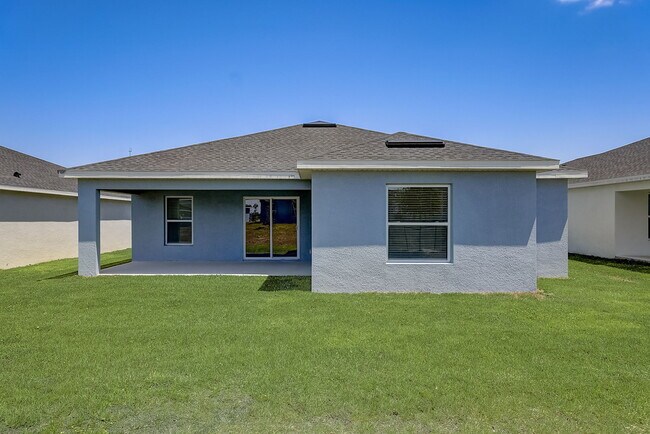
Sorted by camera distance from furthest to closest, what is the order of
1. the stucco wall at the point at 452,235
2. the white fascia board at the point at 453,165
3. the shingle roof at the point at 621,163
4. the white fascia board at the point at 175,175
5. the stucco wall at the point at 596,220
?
the stucco wall at the point at 596,220
the shingle roof at the point at 621,163
the white fascia board at the point at 175,175
the stucco wall at the point at 452,235
the white fascia board at the point at 453,165

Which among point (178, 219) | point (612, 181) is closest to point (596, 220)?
point (612, 181)

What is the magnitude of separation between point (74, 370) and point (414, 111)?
15.1 m

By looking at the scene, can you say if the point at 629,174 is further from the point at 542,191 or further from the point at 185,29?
the point at 185,29

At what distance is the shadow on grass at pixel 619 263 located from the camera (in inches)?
484

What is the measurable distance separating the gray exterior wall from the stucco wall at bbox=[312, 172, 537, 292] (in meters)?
2.38

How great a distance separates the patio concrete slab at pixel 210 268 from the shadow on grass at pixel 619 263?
1061 cm

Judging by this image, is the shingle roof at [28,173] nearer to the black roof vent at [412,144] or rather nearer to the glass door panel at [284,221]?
the glass door panel at [284,221]

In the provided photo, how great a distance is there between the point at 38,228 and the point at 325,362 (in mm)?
15441

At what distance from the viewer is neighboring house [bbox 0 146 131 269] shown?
13352 millimetres

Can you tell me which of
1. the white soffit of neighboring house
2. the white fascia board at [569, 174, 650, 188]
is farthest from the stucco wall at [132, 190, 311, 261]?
the white fascia board at [569, 174, 650, 188]

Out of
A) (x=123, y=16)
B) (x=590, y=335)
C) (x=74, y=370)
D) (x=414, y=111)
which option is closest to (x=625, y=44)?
(x=414, y=111)

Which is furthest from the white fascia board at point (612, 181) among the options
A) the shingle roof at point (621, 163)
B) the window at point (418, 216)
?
the window at point (418, 216)

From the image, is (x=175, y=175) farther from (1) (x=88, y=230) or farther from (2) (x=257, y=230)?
(2) (x=257, y=230)

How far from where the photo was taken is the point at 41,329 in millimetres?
5875
